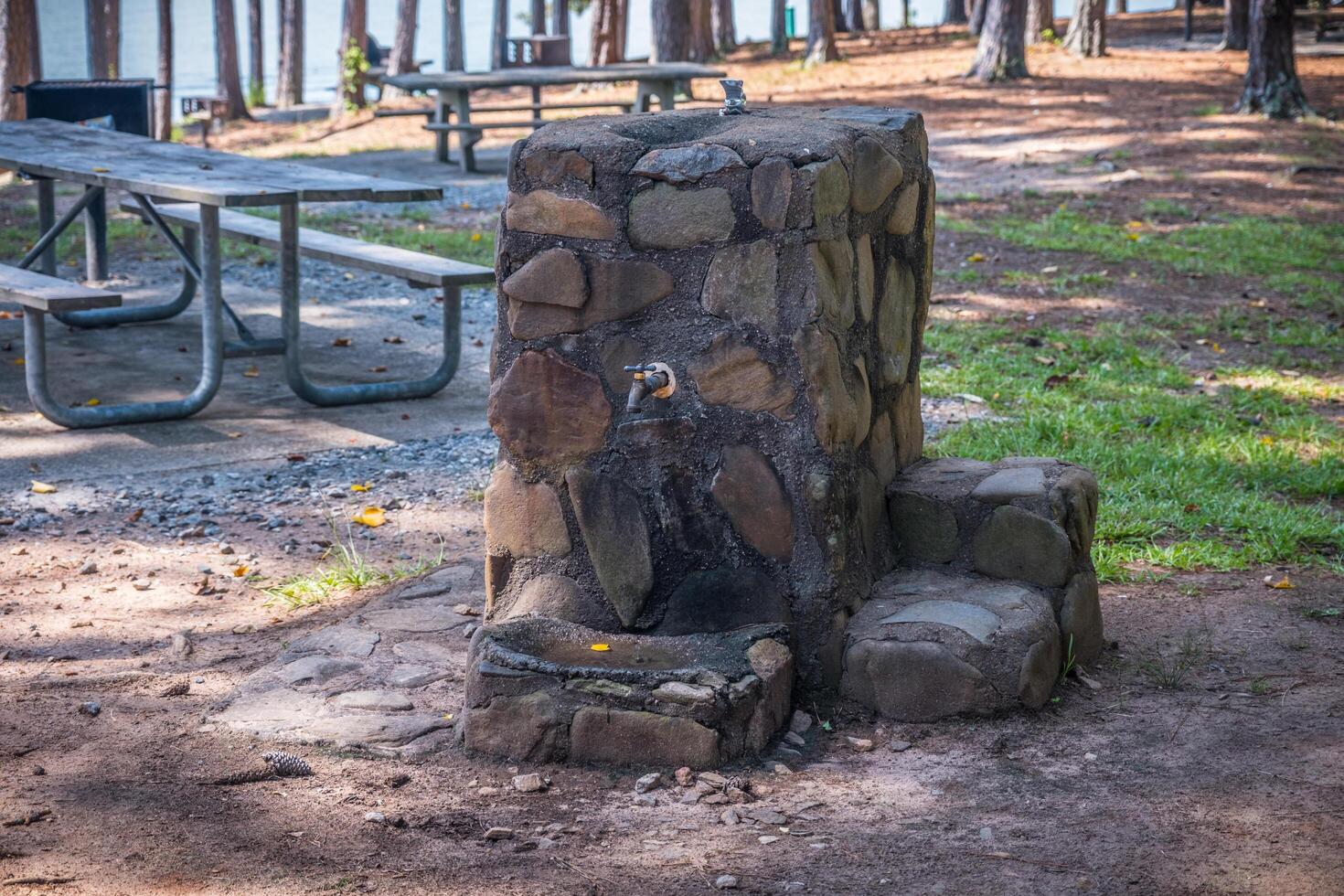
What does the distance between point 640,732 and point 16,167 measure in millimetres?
5145

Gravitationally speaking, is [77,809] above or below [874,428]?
below

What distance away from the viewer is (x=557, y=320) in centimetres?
325

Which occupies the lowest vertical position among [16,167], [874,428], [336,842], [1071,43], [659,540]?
[336,842]

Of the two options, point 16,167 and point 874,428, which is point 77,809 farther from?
point 16,167

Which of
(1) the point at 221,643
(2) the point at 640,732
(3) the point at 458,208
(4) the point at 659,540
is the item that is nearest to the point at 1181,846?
(2) the point at 640,732

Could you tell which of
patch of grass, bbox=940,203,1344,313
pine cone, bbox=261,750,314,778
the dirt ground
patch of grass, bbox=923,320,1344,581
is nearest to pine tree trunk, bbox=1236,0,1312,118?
patch of grass, bbox=940,203,1344,313

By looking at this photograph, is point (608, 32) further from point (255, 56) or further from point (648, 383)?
point (648, 383)

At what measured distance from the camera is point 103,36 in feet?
72.6

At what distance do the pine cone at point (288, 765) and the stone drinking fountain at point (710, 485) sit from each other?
346 millimetres

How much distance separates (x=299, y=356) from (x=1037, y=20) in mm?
18096

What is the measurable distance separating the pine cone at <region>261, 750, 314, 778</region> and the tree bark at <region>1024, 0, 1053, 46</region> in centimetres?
2041

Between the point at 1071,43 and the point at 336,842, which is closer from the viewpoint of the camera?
the point at 336,842

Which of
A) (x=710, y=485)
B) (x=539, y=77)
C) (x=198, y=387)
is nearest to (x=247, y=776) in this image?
(x=710, y=485)

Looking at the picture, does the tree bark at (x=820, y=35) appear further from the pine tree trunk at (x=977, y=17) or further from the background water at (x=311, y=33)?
the background water at (x=311, y=33)
